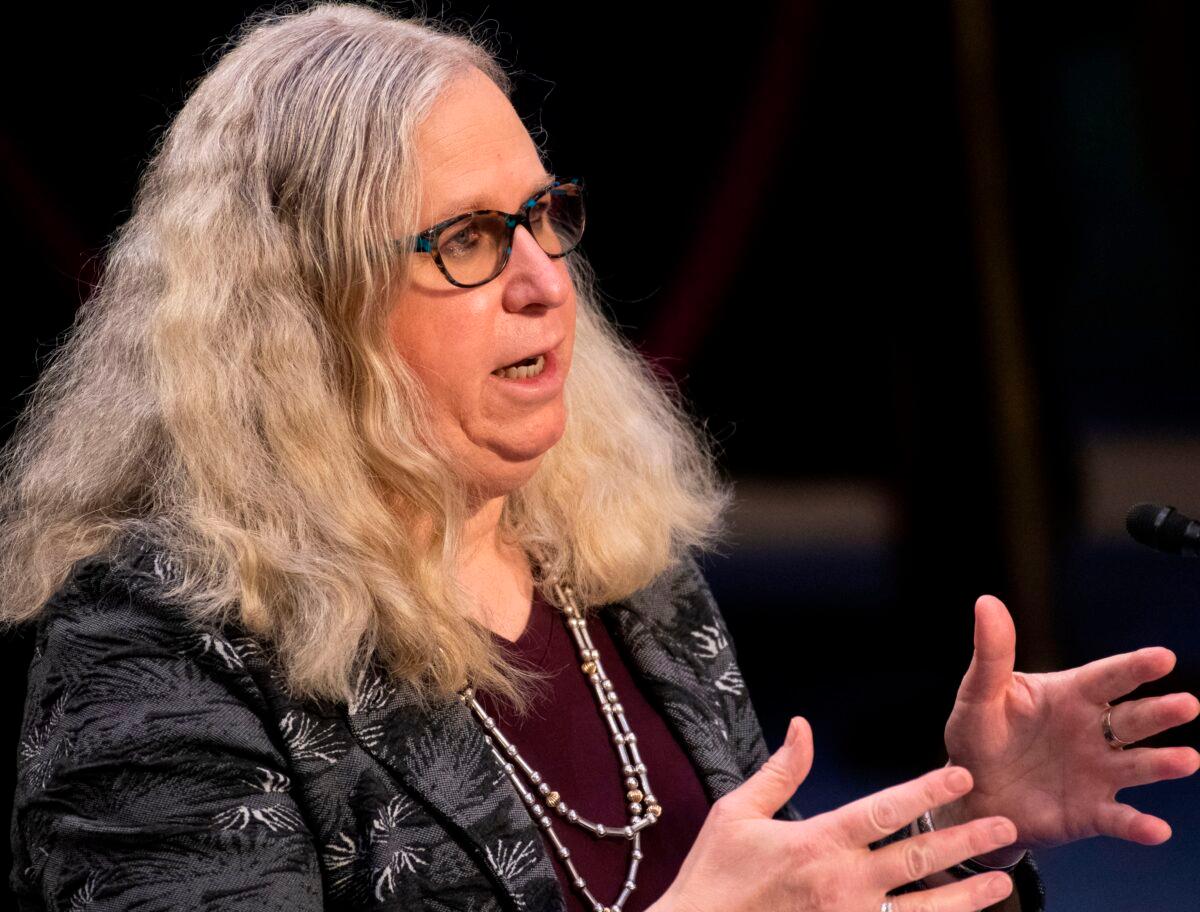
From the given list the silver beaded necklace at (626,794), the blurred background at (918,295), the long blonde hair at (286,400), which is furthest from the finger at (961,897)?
the blurred background at (918,295)

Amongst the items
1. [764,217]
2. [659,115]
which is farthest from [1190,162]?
[659,115]

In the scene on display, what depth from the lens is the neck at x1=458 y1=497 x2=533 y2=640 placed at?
56.6 inches

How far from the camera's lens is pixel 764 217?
304 cm

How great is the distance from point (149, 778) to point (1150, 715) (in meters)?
0.88

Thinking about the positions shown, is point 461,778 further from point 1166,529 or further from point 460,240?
point 1166,529

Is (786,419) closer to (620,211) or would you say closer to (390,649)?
(620,211)

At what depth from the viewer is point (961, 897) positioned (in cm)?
103

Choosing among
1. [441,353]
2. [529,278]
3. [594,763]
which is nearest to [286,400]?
[441,353]

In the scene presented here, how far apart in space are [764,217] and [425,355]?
6.08 ft

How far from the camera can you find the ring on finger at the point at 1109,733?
1.23 meters

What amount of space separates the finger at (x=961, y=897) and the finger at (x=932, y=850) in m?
0.02

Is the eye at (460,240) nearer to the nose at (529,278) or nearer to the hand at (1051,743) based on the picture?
the nose at (529,278)

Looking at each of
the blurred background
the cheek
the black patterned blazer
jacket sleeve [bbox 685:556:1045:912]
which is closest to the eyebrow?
the cheek

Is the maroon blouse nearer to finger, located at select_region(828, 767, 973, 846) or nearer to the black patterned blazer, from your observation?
the black patterned blazer
